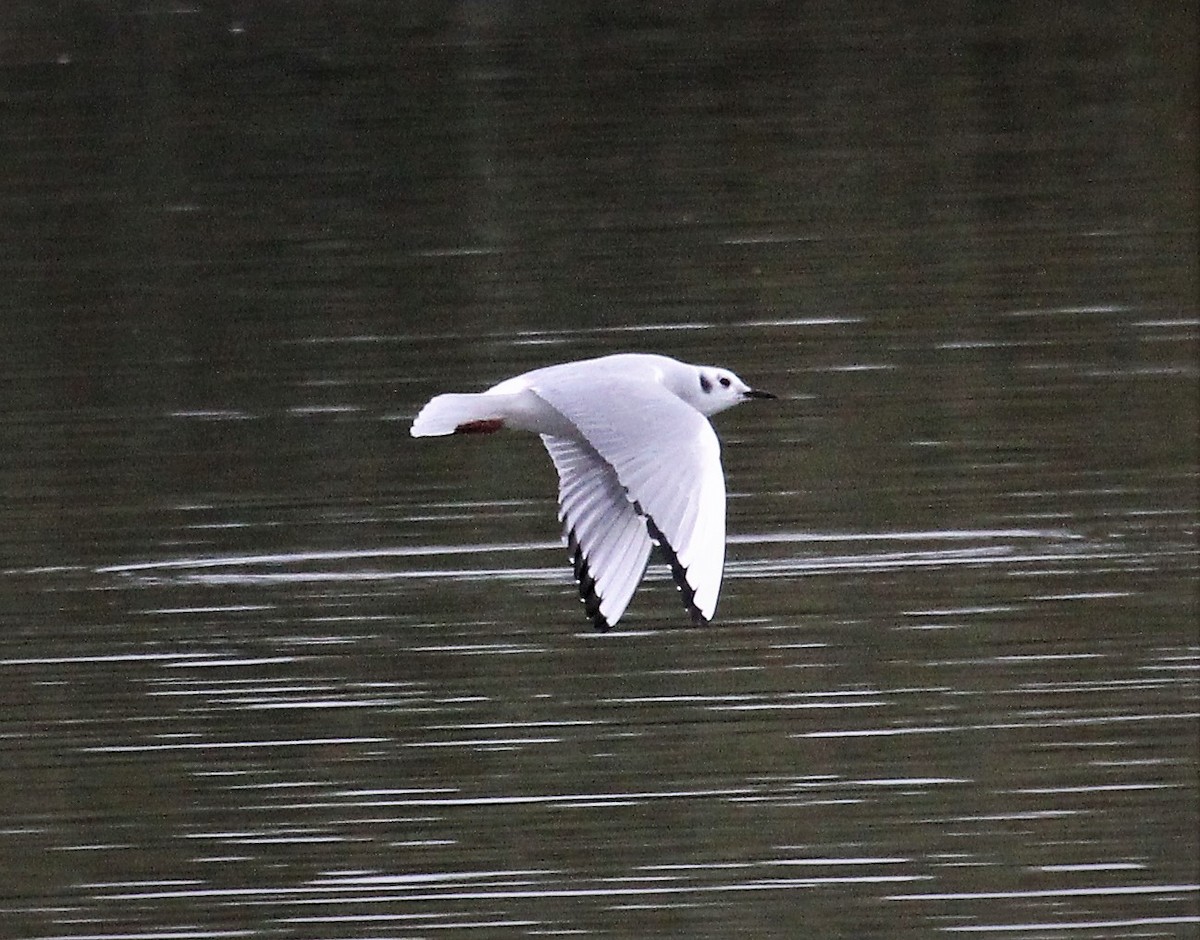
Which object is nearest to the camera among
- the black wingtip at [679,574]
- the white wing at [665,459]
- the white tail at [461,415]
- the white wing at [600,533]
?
the black wingtip at [679,574]

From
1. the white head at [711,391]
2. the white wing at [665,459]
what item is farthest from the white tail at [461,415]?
the white head at [711,391]

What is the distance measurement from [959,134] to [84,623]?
25.6 feet

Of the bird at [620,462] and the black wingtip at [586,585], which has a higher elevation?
the bird at [620,462]

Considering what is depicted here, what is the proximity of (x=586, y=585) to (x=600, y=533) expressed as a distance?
0.50ft

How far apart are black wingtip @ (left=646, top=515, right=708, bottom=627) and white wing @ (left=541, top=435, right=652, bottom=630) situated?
304mm

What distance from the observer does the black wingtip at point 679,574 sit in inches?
216

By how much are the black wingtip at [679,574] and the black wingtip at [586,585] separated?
0.93ft

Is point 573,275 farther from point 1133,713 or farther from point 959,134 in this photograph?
point 1133,713

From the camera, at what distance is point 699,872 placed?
19.5 ft

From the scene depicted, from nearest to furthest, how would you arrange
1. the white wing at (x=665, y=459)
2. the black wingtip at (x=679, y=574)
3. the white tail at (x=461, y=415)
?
1. the black wingtip at (x=679, y=574)
2. the white wing at (x=665, y=459)
3. the white tail at (x=461, y=415)

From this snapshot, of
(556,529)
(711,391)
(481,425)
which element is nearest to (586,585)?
(481,425)

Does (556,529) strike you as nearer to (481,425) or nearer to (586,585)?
(481,425)

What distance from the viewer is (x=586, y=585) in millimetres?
6215

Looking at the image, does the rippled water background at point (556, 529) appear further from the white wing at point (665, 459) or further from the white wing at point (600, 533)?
the white wing at point (665, 459)
